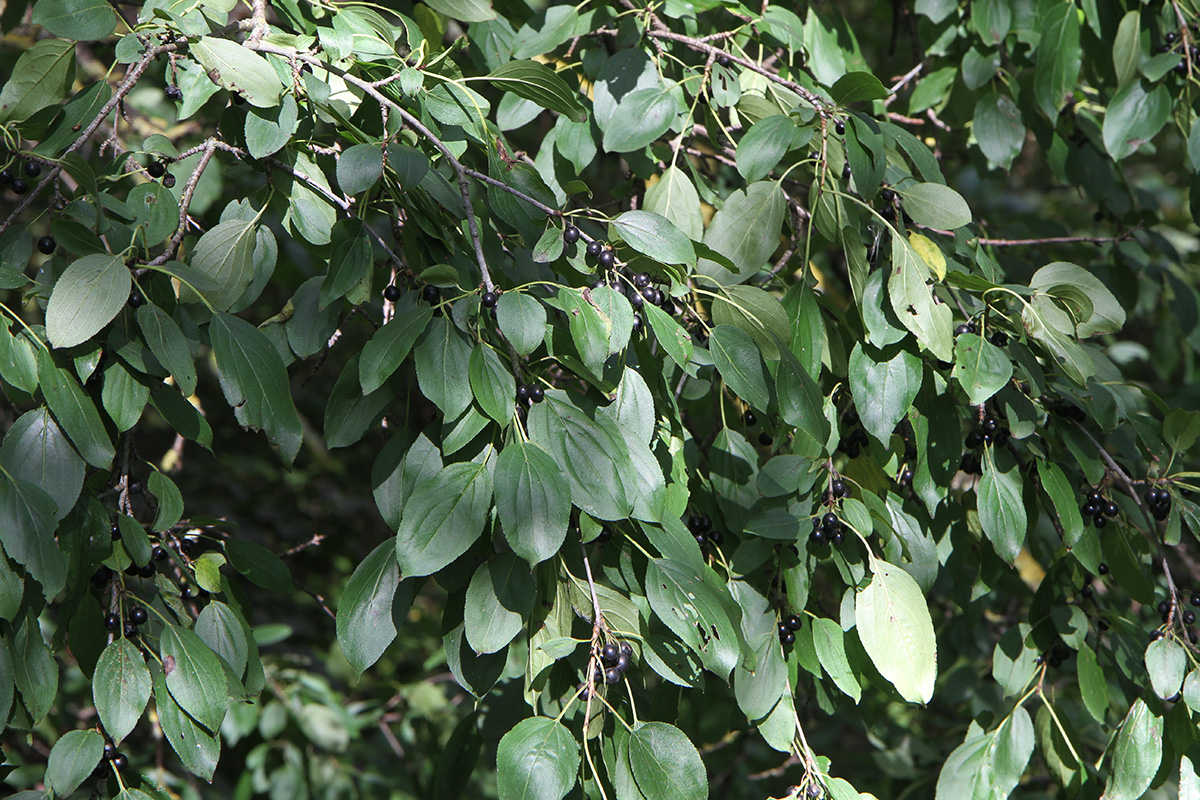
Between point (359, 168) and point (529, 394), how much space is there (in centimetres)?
37

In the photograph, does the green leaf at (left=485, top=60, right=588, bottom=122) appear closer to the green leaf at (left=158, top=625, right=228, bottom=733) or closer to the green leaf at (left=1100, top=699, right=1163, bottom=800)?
the green leaf at (left=158, top=625, right=228, bottom=733)

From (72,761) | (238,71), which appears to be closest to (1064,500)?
(238,71)

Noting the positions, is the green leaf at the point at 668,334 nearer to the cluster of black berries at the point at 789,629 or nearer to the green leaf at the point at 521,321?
the green leaf at the point at 521,321

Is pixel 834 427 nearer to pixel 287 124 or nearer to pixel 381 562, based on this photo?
pixel 381 562

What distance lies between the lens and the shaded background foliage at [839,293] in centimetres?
147

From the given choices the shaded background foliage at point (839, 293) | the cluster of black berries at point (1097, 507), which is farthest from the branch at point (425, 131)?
the cluster of black berries at point (1097, 507)

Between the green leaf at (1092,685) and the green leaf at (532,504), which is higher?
the green leaf at (532,504)

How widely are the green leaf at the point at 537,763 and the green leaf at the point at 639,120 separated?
966 mm

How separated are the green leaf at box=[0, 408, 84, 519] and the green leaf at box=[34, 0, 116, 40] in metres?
0.57

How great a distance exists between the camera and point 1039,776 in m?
3.36

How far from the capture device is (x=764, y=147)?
4.93 ft

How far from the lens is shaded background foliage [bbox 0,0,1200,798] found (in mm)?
1474

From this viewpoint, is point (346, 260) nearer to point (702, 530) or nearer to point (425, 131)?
point (425, 131)

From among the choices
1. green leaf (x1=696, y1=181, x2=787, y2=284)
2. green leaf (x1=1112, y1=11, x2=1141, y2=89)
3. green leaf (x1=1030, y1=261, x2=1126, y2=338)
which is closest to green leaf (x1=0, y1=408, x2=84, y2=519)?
green leaf (x1=696, y1=181, x2=787, y2=284)
